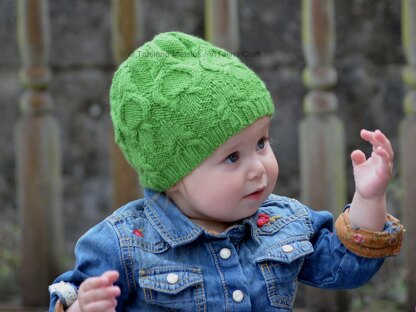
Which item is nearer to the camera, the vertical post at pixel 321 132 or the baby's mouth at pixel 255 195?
the baby's mouth at pixel 255 195

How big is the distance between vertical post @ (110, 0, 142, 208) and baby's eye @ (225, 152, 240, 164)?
1182 mm

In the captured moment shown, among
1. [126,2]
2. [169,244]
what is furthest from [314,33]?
[169,244]

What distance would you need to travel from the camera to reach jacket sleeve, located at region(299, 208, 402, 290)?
243 centimetres

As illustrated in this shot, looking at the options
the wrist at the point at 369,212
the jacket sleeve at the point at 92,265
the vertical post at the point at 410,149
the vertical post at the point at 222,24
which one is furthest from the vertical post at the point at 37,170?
the wrist at the point at 369,212

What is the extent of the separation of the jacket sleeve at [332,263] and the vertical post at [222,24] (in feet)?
3.51

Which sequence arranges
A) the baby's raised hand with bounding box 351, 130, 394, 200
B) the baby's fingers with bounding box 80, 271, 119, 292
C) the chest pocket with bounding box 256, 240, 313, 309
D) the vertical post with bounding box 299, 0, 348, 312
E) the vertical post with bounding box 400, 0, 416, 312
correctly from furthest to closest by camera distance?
the vertical post with bounding box 299, 0, 348, 312 < the vertical post with bounding box 400, 0, 416, 312 < the chest pocket with bounding box 256, 240, 313, 309 < the baby's raised hand with bounding box 351, 130, 394, 200 < the baby's fingers with bounding box 80, 271, 119, 292

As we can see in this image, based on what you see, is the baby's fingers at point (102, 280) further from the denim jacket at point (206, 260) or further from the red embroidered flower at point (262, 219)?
the red embroidered flower at point (262, 219)

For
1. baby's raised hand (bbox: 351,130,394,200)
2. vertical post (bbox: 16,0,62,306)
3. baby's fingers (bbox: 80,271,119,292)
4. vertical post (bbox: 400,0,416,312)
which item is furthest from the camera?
vertical post (bbox: 16,0,62,306)

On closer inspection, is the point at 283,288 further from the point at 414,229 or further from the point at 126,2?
the point at 126,2

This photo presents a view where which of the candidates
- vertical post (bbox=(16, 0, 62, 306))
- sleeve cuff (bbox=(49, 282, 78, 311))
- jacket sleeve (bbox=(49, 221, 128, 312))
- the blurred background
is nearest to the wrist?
jacket sleeve (bbox=(49, 221, 128, 312))

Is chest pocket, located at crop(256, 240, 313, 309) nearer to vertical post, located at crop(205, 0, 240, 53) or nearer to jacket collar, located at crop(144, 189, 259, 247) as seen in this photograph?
jacket collar, located at crop(144, 189, 259, 247)

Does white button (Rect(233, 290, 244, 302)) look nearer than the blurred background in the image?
Yes

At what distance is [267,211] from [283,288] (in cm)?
20

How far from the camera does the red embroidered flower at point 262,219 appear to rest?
2.48m
